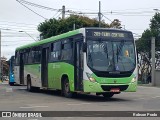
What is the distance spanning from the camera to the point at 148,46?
68.4 meters

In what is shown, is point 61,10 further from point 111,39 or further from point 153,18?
point 111,39

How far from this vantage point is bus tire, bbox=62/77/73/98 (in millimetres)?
20953

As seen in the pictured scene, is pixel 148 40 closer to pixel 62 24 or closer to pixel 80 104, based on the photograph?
pixel 62 24

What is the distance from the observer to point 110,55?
18.9 meters

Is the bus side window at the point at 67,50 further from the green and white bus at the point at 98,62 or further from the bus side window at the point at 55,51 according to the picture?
the bus side window at the point at 55,51

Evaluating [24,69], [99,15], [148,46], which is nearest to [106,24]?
[99,15]

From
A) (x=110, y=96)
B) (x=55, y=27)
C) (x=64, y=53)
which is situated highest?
(x=55, y=27)

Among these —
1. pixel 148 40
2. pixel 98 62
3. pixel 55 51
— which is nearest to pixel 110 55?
pixel 98 62

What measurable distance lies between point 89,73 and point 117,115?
537 cm

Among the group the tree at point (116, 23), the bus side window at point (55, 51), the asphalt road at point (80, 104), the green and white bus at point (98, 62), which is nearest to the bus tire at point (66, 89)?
the green and white bus at point (98, 62)

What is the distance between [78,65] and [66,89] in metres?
→ 2.30

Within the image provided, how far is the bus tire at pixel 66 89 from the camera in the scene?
21.0m

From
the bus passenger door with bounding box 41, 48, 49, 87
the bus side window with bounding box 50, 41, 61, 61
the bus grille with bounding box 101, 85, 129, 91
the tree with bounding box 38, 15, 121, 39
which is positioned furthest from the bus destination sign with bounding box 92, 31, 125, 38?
the tree with bounding box 38, 15, 121, 39

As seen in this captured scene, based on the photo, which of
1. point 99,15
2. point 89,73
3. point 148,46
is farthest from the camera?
point 148,46
